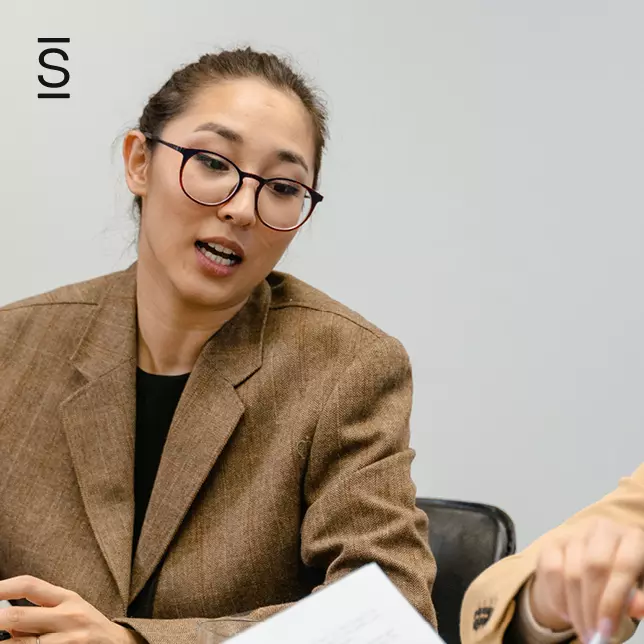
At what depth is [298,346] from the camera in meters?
1.67

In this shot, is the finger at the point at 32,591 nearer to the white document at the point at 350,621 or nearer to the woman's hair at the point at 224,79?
the white document at the point at 350,621

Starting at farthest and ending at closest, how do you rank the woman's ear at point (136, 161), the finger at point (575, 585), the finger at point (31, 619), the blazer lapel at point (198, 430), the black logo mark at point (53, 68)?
the black logo mark at point (53, 68) → the woman's ear at point (136, 161) → the blazer lapel at point (198, 430) → the finger at point (31, 619) → the finger at point (575, 585)

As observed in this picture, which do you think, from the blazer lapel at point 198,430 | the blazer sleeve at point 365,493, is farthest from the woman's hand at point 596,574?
the blazer lapel at point 198,430

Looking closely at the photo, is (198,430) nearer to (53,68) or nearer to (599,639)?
(599,639)

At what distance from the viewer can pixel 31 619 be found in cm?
127

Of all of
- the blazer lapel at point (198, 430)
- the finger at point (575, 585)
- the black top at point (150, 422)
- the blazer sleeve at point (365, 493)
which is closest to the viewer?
the finger at point (575, 585)

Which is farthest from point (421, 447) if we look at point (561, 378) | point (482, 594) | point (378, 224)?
point (482, 594)

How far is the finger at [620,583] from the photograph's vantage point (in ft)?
2.69

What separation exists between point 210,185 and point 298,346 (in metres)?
0.31

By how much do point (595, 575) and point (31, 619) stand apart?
768 mm

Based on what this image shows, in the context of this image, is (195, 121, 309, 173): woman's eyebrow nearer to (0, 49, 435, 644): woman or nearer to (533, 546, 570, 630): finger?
(0, 49, 435, 644): woman

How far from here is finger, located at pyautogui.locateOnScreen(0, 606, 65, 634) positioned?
1261 millimetres

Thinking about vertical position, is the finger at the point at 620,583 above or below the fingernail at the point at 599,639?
above

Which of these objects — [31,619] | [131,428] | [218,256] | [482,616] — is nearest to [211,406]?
[131,428]
